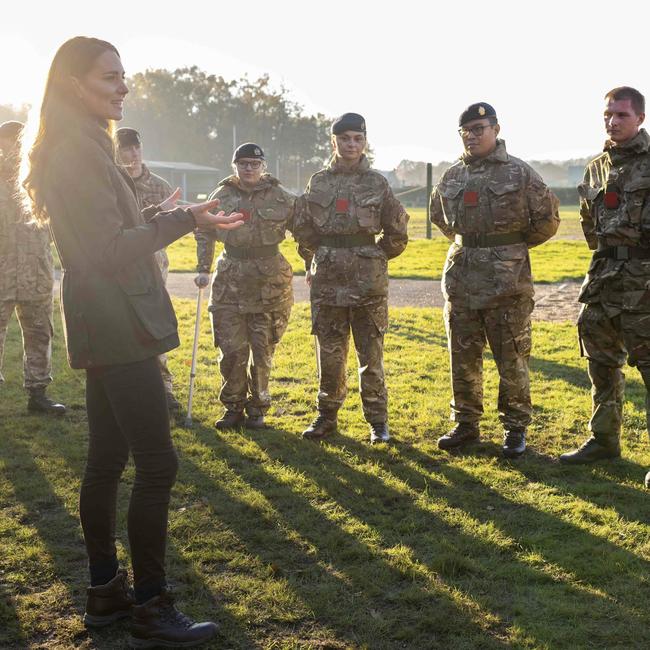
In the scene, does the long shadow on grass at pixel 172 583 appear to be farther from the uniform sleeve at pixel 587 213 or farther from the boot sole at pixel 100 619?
the uniform sleeve at pixel 587 213

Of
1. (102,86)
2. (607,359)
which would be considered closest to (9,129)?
(102,86)

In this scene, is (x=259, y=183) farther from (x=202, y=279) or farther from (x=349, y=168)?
(x=202, y=279)

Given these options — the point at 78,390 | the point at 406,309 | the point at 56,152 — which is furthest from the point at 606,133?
the point at 406,309

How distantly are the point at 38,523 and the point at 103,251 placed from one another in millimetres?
2494

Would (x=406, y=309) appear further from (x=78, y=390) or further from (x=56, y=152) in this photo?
(x=56, y=152)

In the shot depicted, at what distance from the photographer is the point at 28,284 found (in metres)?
7.48

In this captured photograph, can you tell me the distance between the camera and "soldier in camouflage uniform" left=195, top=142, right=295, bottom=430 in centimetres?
713

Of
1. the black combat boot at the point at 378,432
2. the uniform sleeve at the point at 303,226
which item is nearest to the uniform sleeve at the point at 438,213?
the uniform sleeve at the point at 303,226

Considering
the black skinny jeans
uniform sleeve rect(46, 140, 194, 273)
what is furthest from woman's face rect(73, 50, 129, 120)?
the black skinny jeans

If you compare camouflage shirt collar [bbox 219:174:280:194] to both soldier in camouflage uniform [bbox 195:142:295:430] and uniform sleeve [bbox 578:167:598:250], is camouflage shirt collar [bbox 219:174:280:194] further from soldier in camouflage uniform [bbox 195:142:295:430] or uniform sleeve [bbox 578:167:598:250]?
uniform sleeve [bbox 578:167:598:250]

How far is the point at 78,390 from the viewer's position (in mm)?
8602

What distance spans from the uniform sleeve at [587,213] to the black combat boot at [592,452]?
1.43 meters

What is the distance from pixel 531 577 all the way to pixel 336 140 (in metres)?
3.68

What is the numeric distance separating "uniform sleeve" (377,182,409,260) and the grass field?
943 cm
